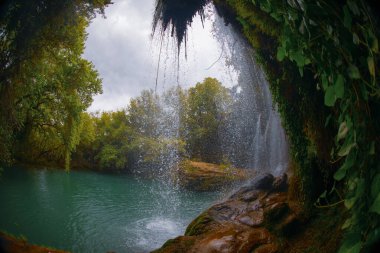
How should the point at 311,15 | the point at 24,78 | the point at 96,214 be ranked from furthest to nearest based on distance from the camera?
1. the point at 96,214
2. the point at 24,78
3. the point at 311,15

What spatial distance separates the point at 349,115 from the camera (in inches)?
36.5

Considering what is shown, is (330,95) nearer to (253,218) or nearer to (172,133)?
(253,218)

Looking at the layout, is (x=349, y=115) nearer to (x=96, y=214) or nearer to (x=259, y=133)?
(x=96, y=214)

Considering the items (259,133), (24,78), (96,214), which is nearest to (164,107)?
(259,133)

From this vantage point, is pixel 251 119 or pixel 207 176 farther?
pixel 251 119

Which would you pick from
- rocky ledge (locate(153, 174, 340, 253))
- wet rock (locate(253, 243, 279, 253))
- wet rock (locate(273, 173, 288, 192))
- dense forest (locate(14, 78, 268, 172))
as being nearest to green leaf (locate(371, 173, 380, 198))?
rocky ledge (locate(153, 174, 340, 253))

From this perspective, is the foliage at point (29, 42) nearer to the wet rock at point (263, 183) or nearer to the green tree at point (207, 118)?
the wet rock at point (263, 183)

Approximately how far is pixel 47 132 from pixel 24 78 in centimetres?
950

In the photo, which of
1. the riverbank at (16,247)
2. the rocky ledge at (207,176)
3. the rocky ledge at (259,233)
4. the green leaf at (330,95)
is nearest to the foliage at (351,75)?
the green leaf at (330,95)

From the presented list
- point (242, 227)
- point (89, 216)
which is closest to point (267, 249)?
point (242, 227)

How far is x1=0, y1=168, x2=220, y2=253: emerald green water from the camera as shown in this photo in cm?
773

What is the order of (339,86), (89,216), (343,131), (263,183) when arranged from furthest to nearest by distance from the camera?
(89,216) → (263,183) → (343,131) → (339,86)

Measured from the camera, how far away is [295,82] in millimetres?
3670

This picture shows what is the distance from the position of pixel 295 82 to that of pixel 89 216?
33.0ft
